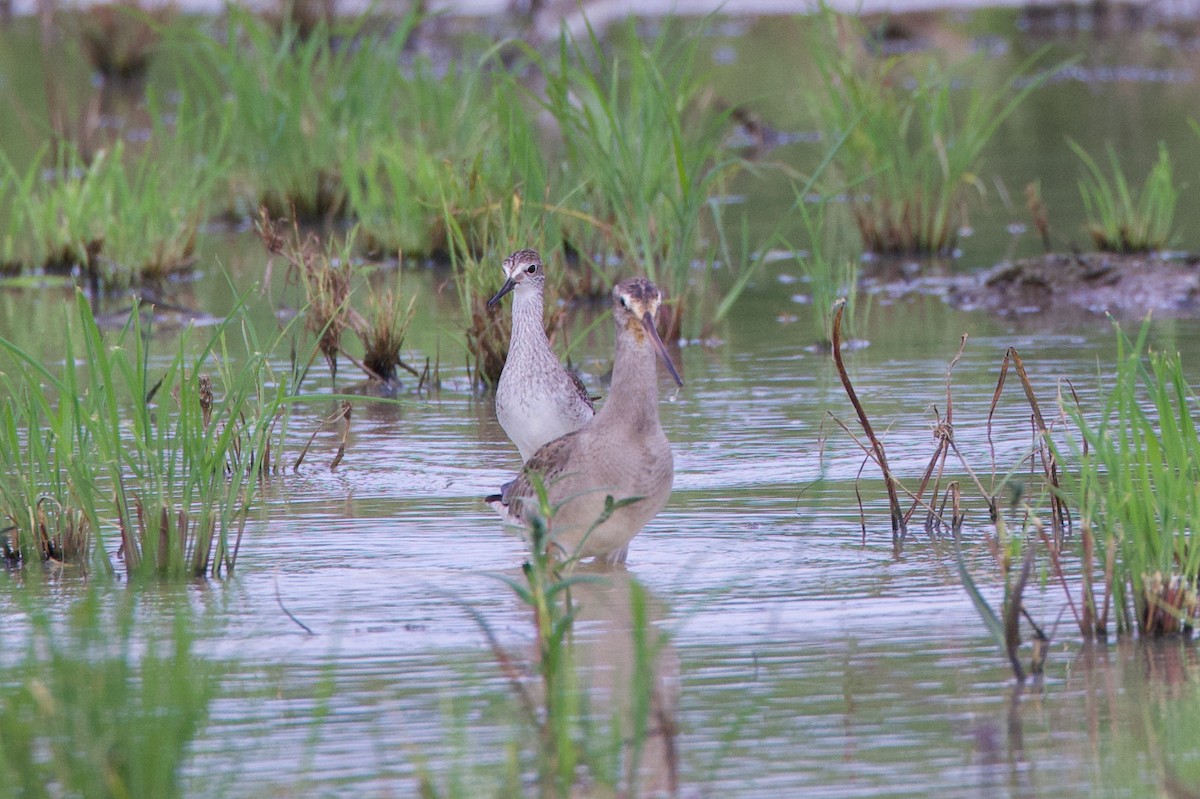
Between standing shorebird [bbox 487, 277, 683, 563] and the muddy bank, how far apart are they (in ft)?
15.7

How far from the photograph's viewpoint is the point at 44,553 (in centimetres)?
508

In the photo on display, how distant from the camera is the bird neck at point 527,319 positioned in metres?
6.21

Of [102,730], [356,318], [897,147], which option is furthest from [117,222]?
[102,730]

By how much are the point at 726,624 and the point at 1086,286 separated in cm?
567

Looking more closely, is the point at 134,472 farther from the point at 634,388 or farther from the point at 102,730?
the point at 102,730

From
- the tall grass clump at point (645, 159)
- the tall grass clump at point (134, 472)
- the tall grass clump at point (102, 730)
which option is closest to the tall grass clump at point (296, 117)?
the tall grass clump at point (645, 159)

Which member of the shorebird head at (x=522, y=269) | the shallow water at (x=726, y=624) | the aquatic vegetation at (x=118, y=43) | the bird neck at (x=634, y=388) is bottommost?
the shallow water at (x=726, y=624)

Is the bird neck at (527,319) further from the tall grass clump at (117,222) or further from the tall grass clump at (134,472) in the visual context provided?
the tall grass clump at (117,222)

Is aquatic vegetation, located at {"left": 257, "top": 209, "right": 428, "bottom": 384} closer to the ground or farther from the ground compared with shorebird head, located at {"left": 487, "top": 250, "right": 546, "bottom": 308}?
closer to the ground

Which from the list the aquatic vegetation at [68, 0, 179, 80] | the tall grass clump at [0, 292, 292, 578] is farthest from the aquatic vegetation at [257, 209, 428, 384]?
the aquatic vegetation at [68, 0, 179, 80]

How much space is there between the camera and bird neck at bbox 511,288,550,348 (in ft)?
20.4

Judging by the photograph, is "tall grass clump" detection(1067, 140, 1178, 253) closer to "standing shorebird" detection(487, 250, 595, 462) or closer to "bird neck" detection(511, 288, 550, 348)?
"bird neck" detection(511, 288, 550, 348)

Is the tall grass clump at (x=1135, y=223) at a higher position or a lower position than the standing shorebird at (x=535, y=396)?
higher

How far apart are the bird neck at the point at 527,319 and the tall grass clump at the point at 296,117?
5289 mm
